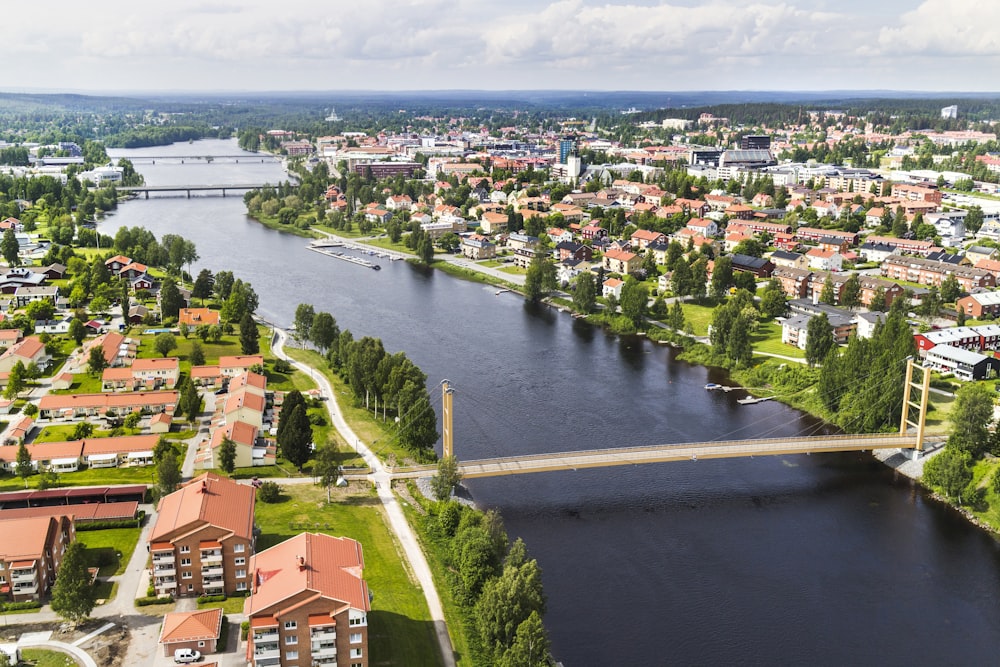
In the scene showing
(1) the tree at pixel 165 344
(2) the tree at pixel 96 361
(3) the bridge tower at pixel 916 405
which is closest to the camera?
(3) the bridge tower at pixel 916 405

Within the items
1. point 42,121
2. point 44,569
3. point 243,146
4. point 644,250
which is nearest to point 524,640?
point 44,569

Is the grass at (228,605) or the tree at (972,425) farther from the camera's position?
the tree at (972,425)

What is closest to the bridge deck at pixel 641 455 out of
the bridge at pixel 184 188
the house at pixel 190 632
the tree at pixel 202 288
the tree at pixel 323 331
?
the house at pixel 190 632

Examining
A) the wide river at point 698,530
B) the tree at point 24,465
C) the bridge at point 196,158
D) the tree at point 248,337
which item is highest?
the bridge at point 196,158

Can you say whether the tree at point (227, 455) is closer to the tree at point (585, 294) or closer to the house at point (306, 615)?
the house at point (306, 615)

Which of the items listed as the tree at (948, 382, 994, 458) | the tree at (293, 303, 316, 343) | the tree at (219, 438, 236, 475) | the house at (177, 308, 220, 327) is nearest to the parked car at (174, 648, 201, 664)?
the tree at (219, 438, 236, 475)

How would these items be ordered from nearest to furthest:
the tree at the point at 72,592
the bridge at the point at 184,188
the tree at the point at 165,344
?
the tree at the point at 72,592, the tree at the point at 165,344, the bridge at the point at 184,188

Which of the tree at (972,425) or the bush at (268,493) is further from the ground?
the tree at (972,425)

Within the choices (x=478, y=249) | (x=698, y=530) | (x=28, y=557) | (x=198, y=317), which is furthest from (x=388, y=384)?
(x=478, y=249)

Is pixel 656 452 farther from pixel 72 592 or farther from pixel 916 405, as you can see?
pixel 72 592
